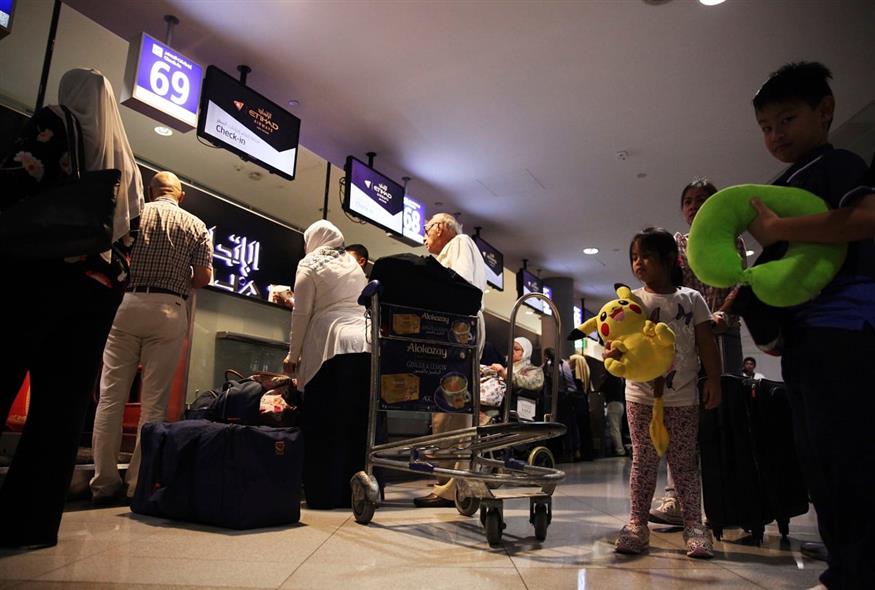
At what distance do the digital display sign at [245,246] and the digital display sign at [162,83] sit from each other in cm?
103

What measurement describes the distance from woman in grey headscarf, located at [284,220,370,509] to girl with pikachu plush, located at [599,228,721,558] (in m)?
1.59

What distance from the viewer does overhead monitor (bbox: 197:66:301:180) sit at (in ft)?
15.5

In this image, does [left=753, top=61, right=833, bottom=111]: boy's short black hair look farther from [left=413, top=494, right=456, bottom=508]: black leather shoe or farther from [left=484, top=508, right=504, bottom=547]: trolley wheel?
[left=413, top=494, right=456, bottom=508]: black leather shoe

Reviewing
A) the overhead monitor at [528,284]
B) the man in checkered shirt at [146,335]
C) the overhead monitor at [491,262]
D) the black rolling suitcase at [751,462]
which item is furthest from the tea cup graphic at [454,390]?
the overhead monitor at [528,284]

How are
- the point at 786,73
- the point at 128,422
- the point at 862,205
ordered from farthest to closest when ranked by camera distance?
the point at 128,422 < the point at 786,73 < the point at 862,205

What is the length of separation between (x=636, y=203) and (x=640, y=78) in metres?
3.25

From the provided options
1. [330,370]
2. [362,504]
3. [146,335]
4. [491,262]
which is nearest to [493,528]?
[362,504]

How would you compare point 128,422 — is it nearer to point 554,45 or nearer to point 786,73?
point 786,73

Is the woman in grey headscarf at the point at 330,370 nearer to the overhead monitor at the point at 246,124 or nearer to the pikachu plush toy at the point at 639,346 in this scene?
the pikachu plush toy at the point at 639,346

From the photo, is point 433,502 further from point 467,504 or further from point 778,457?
point 778,457

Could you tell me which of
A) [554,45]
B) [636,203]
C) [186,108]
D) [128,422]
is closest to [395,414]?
[128,422]

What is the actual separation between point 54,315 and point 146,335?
4.33 feet

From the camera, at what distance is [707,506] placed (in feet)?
7.86

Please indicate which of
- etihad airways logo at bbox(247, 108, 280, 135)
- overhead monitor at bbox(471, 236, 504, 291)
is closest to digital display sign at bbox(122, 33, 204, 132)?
etihad airways logo at bbox(247, 108, 280, 135)
